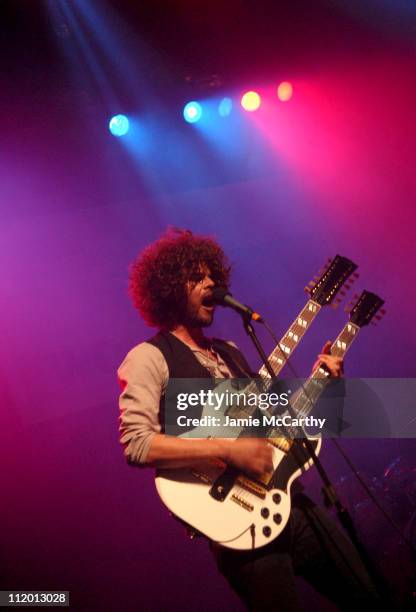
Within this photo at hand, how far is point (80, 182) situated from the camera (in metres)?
4.93

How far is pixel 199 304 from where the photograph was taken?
284 centimetres

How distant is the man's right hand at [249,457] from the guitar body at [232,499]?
47 mm

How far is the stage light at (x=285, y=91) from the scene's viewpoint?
5.70m

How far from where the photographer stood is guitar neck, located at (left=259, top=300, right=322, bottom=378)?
8.89ft

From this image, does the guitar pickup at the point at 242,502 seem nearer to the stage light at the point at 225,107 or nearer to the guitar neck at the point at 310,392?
the guitar neck at the point at 310,392

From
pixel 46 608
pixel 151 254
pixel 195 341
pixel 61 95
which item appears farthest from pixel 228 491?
pixel 61 95

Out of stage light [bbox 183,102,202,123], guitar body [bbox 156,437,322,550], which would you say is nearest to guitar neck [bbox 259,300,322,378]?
guitar body [bbox 156,437,322,550]

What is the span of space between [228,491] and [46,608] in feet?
8.93

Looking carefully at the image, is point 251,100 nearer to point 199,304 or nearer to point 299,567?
point 199,304

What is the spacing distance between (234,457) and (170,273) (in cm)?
139

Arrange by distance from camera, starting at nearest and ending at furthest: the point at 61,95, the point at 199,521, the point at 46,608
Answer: the point at 199,521
the point at 46,608
the point at 61,95

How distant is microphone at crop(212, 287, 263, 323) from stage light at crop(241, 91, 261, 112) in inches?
159

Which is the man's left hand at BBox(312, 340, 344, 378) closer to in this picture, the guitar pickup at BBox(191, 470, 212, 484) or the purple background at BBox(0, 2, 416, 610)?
the guitar pickup at BBox(191, 470, 212, 484)

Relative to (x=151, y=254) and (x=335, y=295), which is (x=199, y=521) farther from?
(x=151, y=254)
